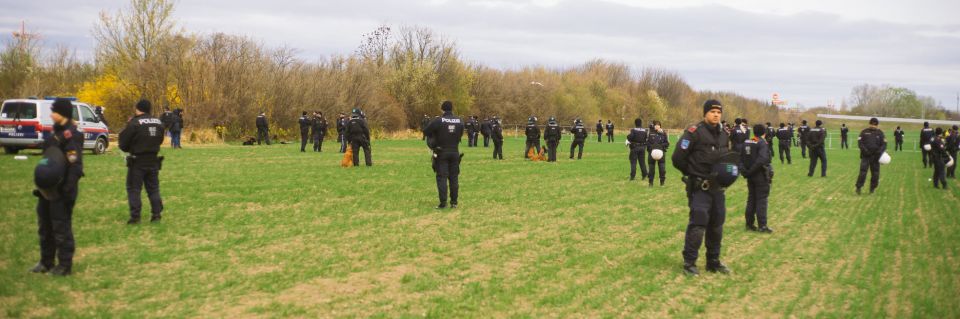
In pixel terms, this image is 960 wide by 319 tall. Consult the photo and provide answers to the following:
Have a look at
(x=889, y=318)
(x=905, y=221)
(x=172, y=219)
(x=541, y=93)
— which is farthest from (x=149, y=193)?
(x=541, y=93)

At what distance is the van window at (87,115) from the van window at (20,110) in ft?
4.76

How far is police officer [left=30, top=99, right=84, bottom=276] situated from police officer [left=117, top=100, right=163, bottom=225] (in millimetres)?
2652

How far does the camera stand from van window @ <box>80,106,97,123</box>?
2084 centimetres

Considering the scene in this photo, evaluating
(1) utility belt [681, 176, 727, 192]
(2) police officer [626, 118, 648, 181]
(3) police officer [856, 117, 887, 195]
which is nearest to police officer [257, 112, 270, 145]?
(2) police officer [626, 118, 648, 181]

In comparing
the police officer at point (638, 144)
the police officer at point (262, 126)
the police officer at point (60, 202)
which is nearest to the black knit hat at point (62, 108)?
the police officer at point (60, 202)

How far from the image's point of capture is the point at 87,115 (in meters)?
21.1

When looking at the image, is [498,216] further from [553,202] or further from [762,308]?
[762,308]

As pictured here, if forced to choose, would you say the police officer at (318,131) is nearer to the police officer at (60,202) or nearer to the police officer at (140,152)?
the police officer at (140,152)

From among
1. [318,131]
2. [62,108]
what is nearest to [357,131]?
[318,131]

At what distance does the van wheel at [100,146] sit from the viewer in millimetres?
21586

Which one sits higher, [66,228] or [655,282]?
[66,228]

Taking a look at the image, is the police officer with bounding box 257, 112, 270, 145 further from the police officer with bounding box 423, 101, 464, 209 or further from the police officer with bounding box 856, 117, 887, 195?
the police officer with bounding box 856, 117, 887, 195

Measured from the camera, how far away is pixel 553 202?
12.9 meters

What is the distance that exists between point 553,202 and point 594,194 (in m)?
1.84
